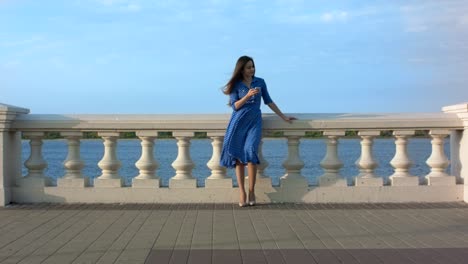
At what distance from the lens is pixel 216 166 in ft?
27.9

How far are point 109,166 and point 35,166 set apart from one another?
3.61 ft

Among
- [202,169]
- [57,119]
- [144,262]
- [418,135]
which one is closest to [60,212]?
[57,119]

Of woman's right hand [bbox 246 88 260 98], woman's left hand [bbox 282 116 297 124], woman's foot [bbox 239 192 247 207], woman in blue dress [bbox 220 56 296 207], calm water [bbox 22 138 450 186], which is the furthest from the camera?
calm water [bbox 22 138 450 186]

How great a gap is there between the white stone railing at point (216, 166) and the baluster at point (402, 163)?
14 mm

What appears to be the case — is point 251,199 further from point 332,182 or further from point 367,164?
point 367,164

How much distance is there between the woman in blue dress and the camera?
812 cm

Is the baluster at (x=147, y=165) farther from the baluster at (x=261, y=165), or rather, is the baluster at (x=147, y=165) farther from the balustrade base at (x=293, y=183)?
the balustrade base at (x=293, y=183)

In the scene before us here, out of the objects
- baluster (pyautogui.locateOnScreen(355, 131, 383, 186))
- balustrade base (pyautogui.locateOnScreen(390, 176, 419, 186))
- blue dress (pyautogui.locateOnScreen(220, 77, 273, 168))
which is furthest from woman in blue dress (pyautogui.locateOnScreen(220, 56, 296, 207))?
balustrade base (pyautogui.locateOnScreen(390, 176, 419, 186))

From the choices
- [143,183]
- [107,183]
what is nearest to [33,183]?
[107,183]

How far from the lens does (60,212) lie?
7.90 metres

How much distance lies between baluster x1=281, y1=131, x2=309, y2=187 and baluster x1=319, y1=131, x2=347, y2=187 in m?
0.31

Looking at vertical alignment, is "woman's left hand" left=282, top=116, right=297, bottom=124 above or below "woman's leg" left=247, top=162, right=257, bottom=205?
above

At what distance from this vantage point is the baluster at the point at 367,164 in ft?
28.0

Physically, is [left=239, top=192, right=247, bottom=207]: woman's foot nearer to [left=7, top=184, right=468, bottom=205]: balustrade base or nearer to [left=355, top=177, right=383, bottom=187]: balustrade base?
[left=7, top=184, right=468, bottom=205]: balustrade base
